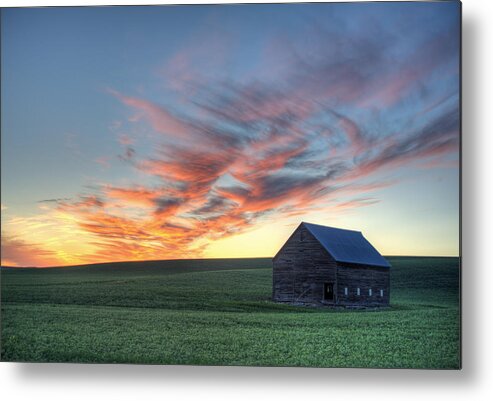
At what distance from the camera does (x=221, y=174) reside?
1494 cm

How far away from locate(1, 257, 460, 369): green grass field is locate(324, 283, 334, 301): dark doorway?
63 centimetres

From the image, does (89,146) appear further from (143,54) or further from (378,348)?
(378,348)

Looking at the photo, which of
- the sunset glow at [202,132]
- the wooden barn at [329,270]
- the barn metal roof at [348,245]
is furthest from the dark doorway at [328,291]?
the sunset glow at [202,132]

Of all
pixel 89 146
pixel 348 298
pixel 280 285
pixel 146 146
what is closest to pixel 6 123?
pixel 89 146

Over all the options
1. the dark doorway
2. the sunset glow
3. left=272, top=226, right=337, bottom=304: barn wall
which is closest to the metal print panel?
the sunset glow

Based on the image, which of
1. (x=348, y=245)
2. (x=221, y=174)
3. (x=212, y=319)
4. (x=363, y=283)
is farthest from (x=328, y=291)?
(x=221, y=174)

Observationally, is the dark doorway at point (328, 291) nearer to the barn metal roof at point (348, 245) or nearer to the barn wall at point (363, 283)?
the barn wall at point (363, 283)

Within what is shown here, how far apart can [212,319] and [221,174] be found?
10.2ft

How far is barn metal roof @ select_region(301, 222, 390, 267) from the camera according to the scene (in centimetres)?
1500

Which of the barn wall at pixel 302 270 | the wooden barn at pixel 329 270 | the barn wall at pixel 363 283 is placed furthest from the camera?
the barn wall at pixel 302 270

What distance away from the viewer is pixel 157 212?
14.9m

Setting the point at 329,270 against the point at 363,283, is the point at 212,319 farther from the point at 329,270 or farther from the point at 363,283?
the point at 329,270

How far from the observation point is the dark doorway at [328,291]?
53.9 feet

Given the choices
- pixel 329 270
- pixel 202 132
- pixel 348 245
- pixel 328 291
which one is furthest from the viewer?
pixel 329 270
